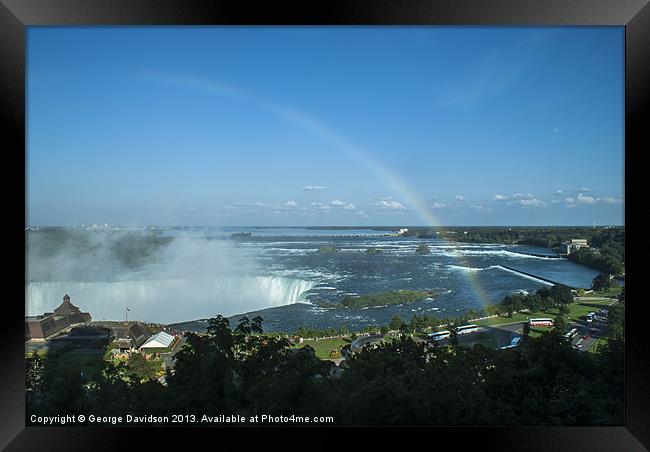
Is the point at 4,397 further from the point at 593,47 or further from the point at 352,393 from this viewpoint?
the point at 593,47

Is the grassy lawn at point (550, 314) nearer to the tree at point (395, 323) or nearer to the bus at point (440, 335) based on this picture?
the bus at point (440, 335)

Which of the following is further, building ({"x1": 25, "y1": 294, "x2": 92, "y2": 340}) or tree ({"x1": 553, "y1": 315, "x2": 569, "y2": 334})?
tree ({"x1": 553, "y1": 315, "x2": 569, "y2": 334})

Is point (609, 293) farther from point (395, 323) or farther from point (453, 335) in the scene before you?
point (395, 323)

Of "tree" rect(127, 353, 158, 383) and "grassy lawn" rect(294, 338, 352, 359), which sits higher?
"grassy lawn" rect(294, 338, 352, 359)

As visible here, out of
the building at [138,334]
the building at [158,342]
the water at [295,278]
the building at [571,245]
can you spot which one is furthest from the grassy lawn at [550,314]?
the building at [138,334]

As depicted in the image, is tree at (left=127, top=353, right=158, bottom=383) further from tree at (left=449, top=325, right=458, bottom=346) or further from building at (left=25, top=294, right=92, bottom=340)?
tree at (left=449, top=325, right=458, bottom=346)

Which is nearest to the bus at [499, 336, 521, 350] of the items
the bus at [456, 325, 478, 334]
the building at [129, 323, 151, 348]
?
the bus at [456, 325, 478, 334]

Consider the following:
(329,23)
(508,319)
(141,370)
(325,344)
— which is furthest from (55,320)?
(508,319)

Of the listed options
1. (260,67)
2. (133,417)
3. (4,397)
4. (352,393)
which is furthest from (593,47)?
(4,397)
